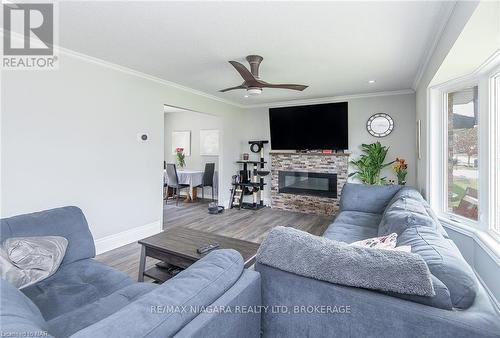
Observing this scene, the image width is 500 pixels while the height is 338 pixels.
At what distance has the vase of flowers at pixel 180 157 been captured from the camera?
23.5 feet

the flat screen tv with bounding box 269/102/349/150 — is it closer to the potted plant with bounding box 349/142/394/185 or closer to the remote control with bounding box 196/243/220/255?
the potted plant with bounding box 349/142/394/185

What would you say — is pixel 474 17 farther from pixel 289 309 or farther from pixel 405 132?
pixel 405 132

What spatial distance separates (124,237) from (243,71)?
2.77 metres

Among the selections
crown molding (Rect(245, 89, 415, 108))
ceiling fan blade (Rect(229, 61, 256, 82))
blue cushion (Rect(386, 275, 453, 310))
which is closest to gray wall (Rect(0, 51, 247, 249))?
ceiling fan blade (Rect(229, 61, 256, 82))

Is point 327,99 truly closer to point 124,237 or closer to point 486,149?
point 486,149

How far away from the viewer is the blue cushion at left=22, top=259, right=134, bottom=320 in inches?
57.7

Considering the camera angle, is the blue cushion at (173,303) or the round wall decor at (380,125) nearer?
the blue cushion at (173,303)

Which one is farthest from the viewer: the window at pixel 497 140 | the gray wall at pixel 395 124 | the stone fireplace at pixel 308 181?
the stone fireplace at pixel 308 181

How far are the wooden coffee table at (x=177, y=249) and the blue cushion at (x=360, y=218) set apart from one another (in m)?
1.39

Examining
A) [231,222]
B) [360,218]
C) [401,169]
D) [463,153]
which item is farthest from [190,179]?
[463,153]

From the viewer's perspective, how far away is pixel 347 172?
527cm

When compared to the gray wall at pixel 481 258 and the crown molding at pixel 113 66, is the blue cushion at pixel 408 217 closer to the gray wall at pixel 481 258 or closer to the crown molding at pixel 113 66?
the gray wall at pixel 481 258

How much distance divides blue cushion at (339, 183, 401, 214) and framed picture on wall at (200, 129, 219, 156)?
4.05 metres

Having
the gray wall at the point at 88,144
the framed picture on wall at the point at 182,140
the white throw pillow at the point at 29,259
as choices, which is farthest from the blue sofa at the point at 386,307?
the framed picture on wall at the point at 182,140
